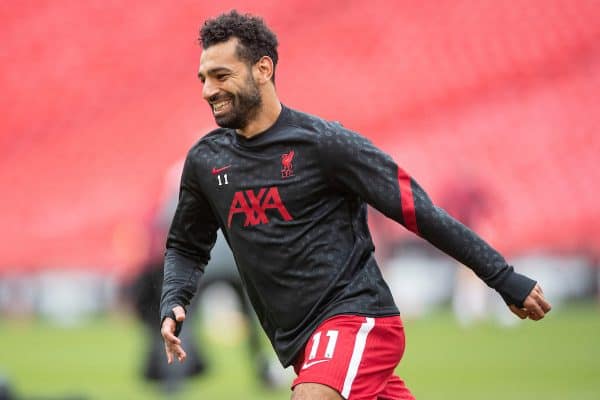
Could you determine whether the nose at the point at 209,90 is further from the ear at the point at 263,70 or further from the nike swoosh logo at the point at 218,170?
the nike swoosh logo at the point at 218,170

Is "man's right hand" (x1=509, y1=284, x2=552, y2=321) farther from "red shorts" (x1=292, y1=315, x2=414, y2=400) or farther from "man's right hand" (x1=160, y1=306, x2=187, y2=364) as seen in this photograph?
"man's right hand" (x1=160, y1=306, x2=187, y2=364)

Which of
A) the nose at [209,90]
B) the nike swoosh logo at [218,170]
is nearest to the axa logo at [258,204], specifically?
the nike swoosh logo at [218,170]

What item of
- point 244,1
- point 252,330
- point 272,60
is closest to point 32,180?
point 244,1

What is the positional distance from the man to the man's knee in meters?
0.05

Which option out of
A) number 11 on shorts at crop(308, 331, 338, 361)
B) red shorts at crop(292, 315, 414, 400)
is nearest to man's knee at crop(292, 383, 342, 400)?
red shorts at crop(292, 315, 414, 400)

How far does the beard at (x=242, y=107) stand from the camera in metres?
4.88

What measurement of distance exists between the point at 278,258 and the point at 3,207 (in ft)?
57.7

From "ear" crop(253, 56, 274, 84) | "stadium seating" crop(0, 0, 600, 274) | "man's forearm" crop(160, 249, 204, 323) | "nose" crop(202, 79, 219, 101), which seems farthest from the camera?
"stadium seating" crop(0, 0, 600, 274)

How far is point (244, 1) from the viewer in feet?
74.2

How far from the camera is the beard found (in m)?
4.88

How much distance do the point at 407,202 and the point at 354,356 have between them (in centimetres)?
65

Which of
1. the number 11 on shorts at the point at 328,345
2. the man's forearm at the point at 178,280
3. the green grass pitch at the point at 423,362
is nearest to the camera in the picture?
the number 11 on shorts at the point at 328,345

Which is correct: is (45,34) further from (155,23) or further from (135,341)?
(135,341)

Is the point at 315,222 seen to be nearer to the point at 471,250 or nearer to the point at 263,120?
the point at 263,120
